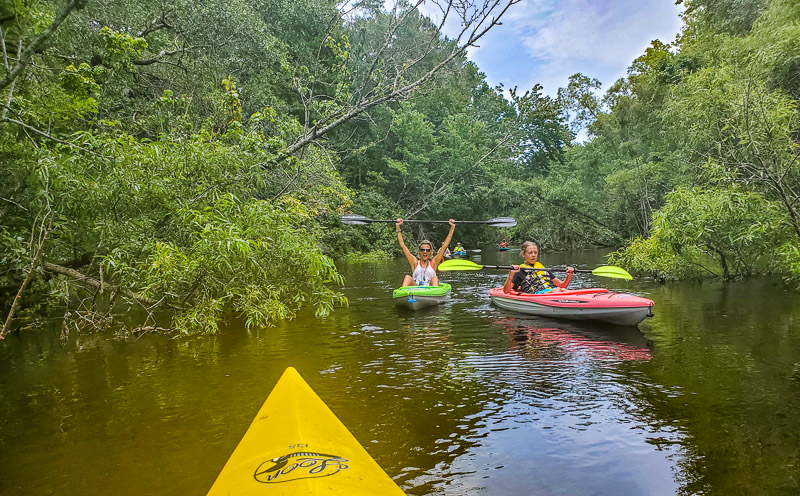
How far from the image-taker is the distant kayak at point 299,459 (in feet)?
5.92

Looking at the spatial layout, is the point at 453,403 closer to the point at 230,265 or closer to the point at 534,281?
the point at 230,265

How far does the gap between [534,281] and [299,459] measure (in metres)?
7.06

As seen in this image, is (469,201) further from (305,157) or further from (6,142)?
(6,142)

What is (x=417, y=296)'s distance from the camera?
879 cm

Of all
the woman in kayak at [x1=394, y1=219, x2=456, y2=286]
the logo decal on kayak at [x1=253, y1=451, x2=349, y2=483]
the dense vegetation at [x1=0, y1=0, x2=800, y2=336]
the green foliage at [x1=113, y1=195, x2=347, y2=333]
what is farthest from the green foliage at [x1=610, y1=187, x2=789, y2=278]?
the logo decal on kayak at [x1=253, y1=451, x2=349, y2=483]

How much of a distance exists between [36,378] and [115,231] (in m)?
1.82

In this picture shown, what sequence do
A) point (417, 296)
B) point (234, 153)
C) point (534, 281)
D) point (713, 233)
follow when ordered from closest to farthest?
1. point (234, 153)
2. point (534, 281)
3. point (417, 296)
4. point (713, 233)

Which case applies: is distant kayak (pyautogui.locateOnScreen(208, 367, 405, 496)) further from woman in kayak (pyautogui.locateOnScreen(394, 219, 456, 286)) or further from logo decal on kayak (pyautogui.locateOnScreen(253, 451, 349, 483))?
woman in kayak (pyautogui.locateOnScreen(394, 219, 456, 286))

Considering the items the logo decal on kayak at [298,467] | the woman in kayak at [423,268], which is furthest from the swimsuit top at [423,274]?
the logo decal on kayak at [298,467]

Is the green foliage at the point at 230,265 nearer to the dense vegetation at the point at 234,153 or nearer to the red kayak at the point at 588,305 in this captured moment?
the dense vegetation at the point at 234,153

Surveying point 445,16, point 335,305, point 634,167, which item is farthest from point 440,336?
point 634,167

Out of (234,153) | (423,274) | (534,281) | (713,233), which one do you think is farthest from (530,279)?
(234,153)

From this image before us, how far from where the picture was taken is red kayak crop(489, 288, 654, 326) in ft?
21.6

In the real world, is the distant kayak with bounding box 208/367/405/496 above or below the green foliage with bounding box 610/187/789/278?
below
